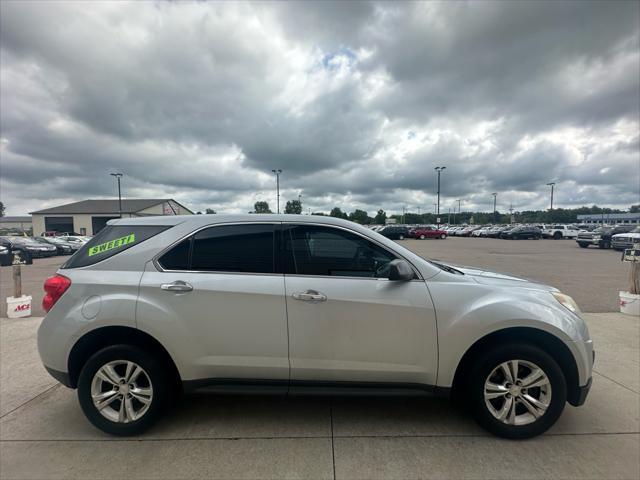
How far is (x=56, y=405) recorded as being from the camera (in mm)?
3145

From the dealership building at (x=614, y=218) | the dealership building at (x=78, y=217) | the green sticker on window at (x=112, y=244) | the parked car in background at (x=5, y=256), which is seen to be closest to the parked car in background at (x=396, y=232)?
the parked car in background at (x=5, y=256)

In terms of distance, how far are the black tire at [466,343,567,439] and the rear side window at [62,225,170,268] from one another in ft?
9.48

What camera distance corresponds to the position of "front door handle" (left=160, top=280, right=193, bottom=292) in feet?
8.47

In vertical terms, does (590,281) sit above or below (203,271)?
below

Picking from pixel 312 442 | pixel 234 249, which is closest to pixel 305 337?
pixel 312 442

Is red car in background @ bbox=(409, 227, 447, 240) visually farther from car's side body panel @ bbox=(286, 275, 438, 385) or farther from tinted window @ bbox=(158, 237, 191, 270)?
tinted window @ bbox=(158, 237, 191, 270)

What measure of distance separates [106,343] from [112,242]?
0.85 m

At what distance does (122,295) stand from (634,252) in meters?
7.95

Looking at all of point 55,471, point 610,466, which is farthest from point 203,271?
point 610,466

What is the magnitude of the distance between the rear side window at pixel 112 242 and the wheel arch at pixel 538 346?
2.81 meters

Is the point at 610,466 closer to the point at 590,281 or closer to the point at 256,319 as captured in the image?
the point at 256,319

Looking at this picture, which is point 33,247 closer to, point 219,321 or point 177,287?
point 177,287

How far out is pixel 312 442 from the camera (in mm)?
2555

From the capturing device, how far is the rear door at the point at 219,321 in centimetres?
258
